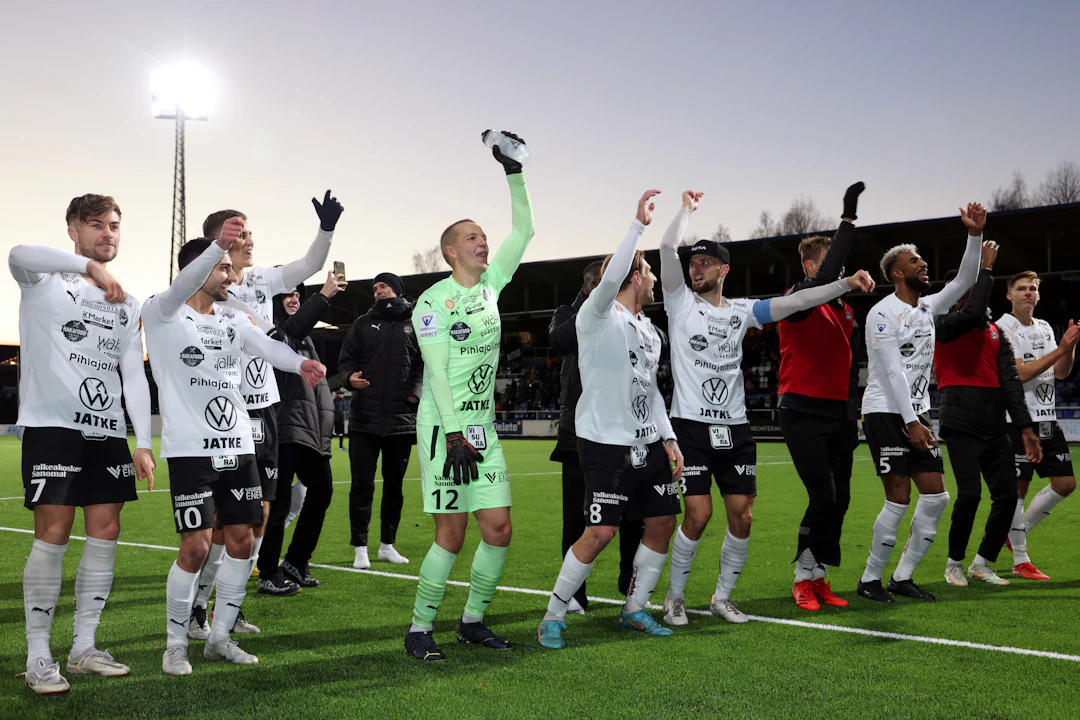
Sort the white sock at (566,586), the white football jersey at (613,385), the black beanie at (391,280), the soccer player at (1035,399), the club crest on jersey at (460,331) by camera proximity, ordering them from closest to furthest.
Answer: the club crest on jersey at (460,331) < the white sock at (566,586) < the white football jersey at (613,385) < the soccer player at (1035,399) < the black beanie at (391,280)

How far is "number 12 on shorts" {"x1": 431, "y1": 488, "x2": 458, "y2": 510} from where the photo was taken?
4.70 meters

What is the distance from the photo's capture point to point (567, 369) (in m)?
5.94

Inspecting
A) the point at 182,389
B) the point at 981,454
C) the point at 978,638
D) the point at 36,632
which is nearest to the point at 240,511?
the point at 182,389

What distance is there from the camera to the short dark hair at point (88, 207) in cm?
437

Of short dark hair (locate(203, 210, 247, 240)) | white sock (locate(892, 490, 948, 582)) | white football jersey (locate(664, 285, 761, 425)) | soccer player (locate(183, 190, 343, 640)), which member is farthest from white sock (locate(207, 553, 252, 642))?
white sock (locate(892, 490, 948, 582))

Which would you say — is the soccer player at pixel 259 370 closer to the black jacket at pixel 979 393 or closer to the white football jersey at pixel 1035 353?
the black jacket at pixel 979 393

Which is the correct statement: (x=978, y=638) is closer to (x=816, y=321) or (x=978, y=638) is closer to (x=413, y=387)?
(x=816, y=321)

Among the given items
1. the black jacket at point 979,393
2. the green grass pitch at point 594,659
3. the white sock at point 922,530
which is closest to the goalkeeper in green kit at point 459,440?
the green grass pitch at point 594,659

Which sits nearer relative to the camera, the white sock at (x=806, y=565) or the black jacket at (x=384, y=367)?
the white sock at (x=806, y=565)

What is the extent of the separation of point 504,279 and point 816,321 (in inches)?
83.1

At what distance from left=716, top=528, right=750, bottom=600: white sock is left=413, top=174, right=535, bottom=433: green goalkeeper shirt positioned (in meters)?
1.72

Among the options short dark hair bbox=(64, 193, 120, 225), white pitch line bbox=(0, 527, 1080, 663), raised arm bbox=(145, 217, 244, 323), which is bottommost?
white pitch line bbox=(0, 527, 1080, 663)

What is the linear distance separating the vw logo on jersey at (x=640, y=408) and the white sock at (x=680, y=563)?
32.8 inches

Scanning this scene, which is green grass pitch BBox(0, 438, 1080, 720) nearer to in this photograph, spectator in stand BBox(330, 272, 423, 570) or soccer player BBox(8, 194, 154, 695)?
soccer player BBox(8, 194, 154, 695)
